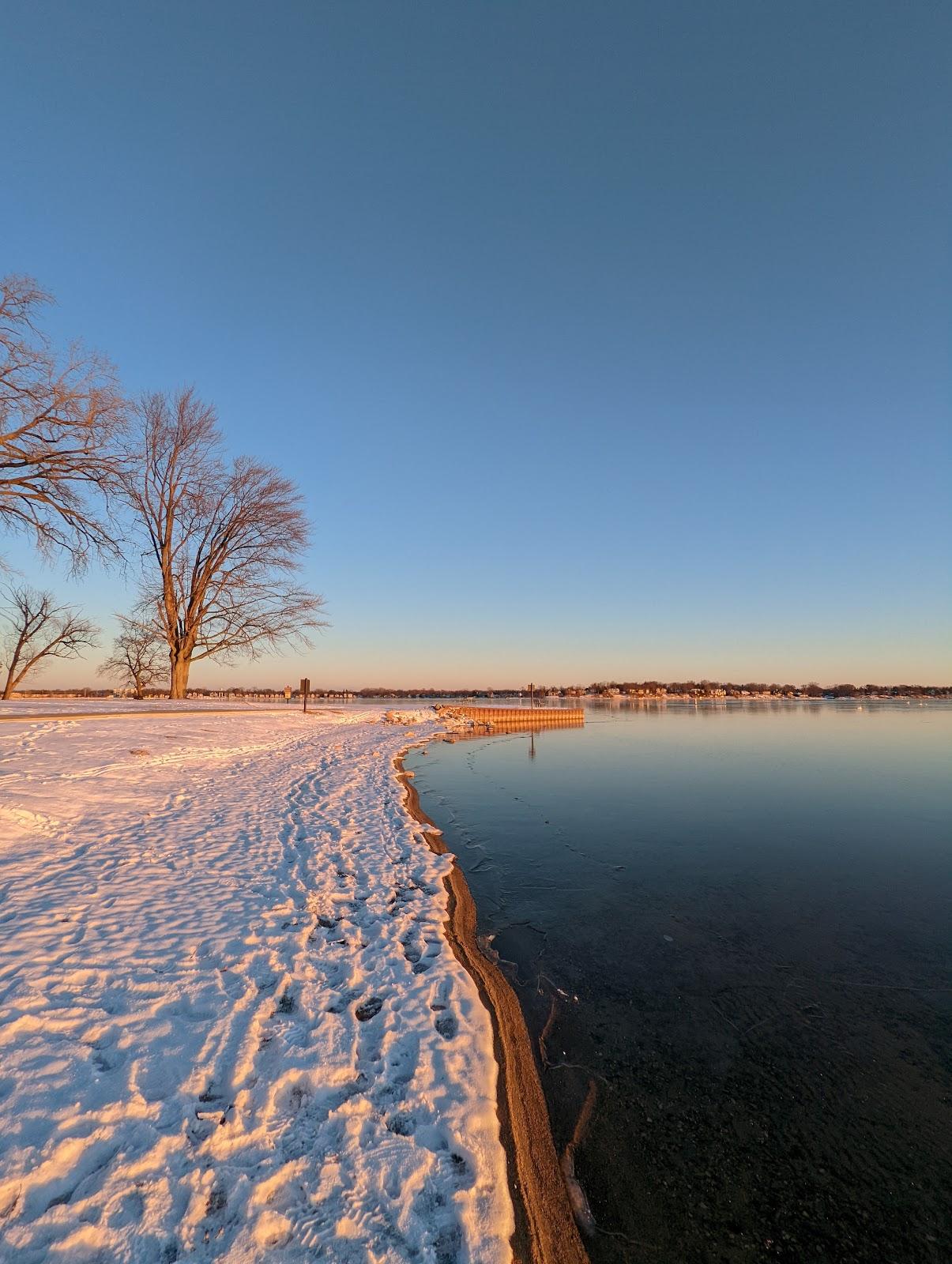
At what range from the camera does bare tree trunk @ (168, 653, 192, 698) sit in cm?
2731

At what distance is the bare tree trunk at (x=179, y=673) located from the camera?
27312mm

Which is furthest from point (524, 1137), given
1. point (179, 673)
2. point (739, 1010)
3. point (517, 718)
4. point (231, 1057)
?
point (517, 718)

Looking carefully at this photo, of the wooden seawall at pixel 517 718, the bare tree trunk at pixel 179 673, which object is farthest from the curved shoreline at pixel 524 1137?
the wooden seawall at pixel 517 718

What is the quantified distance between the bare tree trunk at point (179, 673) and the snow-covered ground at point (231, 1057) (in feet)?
69.4

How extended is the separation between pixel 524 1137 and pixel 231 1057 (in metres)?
2.09

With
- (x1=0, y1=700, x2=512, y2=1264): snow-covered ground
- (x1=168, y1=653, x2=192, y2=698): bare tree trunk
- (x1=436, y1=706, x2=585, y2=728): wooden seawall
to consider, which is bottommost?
(x1=436, y1=706, x2=585, y2=728): wooden seawall

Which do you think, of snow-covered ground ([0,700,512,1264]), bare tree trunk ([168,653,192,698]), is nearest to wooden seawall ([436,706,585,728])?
bare tree trunk ([168,653,192,698])

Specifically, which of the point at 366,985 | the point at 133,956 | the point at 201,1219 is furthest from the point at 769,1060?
the point at 133,956

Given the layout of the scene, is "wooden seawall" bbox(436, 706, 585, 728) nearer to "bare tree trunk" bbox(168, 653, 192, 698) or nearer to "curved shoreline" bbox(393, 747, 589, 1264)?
"bare tree trunk" bbox(168, 653, 192, 698)

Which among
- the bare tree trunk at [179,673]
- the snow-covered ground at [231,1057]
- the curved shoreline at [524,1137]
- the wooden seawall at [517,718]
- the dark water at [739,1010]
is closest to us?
the snow-covered ground at [231,1057]

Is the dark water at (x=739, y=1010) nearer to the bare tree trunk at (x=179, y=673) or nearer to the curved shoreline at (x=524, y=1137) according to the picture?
the curved shoreline at (x=524, y=1137)

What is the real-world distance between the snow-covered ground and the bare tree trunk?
21.2 meters

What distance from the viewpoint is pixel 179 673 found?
27.6 m

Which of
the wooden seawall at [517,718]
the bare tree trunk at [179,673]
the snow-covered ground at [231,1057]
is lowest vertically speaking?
the wooden seawall at [517,718]
